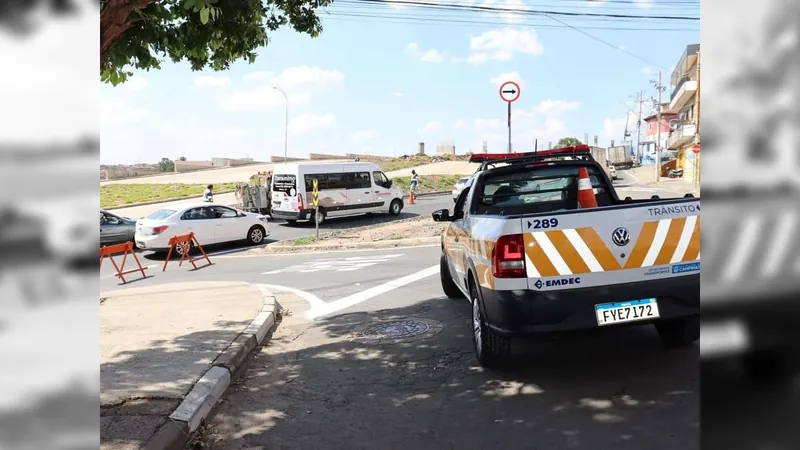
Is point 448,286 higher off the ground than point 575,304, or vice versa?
point 575,304

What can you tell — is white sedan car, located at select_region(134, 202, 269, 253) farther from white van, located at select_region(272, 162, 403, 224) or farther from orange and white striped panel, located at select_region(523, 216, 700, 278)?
orange and white striped panel, located at select_region(523, 216, 700, 278)

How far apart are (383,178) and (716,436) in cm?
2335

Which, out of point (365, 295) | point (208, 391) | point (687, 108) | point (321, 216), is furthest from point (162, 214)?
point (687, 108)

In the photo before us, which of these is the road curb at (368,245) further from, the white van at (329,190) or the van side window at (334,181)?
the van side window at (334,181)

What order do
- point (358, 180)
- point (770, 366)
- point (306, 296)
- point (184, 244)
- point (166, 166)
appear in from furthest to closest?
point (166, 166) → point (358, 180) → point (184, 244) → point (306, 296) → point (770, 366)

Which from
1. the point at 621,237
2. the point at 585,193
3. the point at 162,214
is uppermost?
the point at 585,193

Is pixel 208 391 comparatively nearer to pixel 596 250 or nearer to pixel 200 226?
pixel 596 250

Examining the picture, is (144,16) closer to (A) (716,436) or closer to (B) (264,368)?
(B) (264,368)

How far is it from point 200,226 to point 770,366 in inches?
657

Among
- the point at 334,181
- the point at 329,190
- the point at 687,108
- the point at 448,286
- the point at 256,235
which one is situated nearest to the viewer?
the point at 448,286

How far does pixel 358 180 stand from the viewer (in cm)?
2333

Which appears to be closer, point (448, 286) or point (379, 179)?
point (448, 286)

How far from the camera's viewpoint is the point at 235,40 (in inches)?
245

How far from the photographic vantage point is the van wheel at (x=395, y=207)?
24.7 meters
